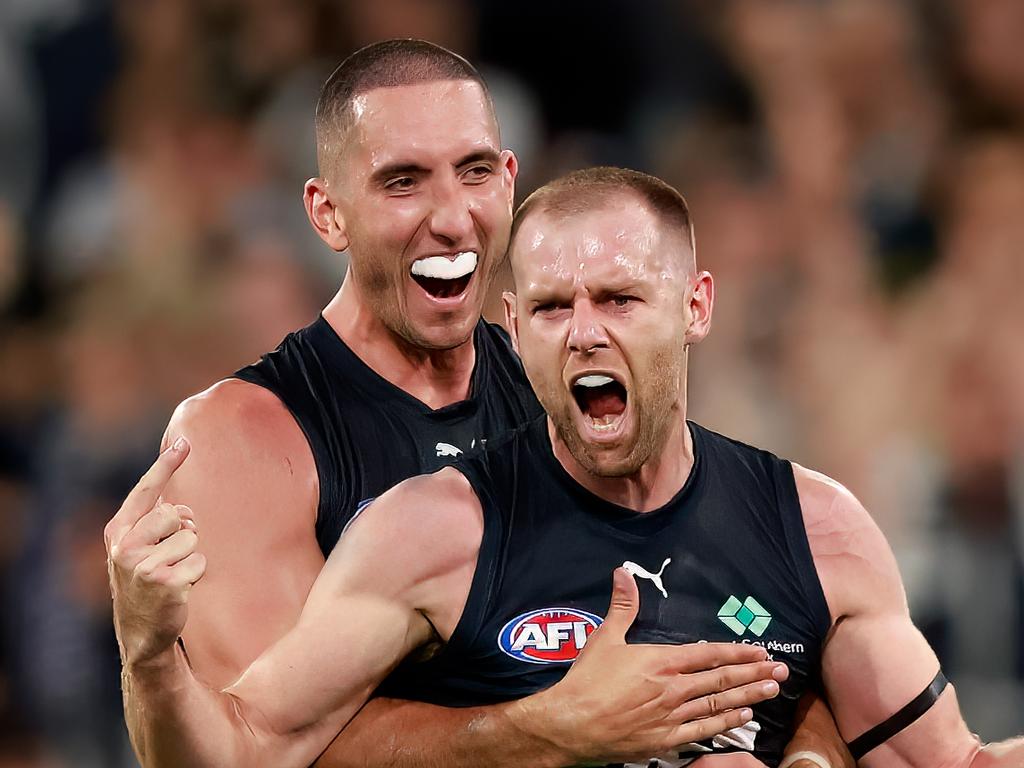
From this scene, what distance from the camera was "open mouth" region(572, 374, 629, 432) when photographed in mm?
3150

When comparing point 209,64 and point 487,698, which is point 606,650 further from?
point 209,64

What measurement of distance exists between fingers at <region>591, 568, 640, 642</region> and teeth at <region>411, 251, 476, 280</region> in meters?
1.00

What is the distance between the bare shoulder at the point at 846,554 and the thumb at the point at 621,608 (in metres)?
0.46

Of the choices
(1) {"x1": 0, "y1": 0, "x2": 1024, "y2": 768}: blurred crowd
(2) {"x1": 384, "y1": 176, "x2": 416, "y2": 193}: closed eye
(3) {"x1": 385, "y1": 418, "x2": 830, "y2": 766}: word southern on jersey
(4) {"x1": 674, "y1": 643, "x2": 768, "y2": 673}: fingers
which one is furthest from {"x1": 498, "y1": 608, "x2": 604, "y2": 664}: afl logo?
(1) {"x1": 0, "y1": 0, "x2": 1024, "y2": 768}: blurred crowd

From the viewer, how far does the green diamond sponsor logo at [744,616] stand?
123 inches

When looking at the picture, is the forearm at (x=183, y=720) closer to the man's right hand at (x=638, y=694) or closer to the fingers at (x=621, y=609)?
the man's right hand at (x=638, y=694)

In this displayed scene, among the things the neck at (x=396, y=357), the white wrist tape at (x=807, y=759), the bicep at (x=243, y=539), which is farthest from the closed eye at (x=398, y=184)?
the white wrist tape at (x=807, y=759)

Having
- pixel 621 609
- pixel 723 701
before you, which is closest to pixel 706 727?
pixel 723 701

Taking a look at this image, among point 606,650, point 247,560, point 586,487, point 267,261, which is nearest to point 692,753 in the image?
point 606,650

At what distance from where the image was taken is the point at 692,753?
10.1ft

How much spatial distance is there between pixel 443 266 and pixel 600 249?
2.19ft

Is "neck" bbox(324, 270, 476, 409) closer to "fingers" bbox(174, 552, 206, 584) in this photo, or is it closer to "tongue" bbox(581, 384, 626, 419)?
"tongue" bbox(581, 384, 626, 419)

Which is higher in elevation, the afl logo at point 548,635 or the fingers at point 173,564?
the fingers at point 173,564

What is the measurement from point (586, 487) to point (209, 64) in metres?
4.49
